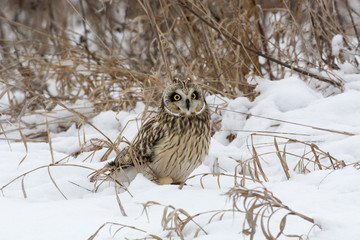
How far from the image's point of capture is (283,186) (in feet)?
7.78

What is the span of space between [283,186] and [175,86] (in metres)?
0.95

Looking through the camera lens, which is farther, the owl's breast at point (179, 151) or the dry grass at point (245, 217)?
the owl's breast at point (179, 151)

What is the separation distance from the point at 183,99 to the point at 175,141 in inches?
10.3

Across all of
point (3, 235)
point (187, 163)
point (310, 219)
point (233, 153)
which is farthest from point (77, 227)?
point (233, 153)

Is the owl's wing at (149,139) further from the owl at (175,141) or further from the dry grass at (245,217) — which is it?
the dry grass at (245,217)

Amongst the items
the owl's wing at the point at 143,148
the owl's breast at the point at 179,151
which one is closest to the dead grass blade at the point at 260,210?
the owl's breast at the point at 179,151

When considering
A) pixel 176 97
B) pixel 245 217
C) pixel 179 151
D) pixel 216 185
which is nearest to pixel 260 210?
pixel 245 217

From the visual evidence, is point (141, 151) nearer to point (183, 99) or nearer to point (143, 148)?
point (143, 148)

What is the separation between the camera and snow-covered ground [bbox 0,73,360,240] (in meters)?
1.83

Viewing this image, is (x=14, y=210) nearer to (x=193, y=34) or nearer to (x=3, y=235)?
(x=3, y=235)

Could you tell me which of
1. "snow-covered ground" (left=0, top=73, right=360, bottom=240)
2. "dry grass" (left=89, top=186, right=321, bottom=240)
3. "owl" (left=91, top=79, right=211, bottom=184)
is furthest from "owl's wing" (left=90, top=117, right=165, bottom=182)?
"dry grass" (left=89, top=186, right=321, bottom=240)

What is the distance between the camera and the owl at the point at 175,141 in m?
2.91

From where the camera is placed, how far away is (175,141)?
2914 millimetres

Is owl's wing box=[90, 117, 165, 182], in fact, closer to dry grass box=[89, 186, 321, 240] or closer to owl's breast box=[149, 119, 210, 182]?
owl's breast box=[149, 119, 210, 182]
